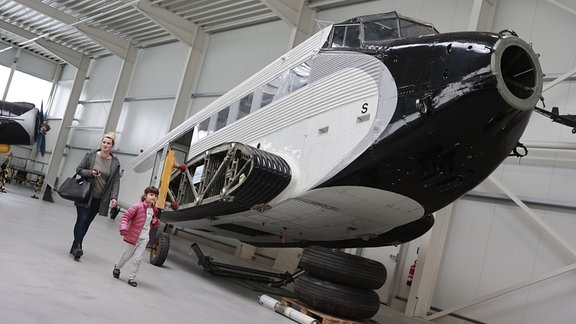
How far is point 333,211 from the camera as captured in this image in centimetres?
569

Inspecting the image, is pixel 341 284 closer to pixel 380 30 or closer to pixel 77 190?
pixel 380 30

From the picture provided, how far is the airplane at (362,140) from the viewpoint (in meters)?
4.20

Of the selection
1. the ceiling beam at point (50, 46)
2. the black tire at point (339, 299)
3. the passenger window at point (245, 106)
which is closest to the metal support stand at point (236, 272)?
the black tire at point (339, 299)

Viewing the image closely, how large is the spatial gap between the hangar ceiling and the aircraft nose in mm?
10722

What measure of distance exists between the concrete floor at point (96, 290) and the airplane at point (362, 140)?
2.90 ft

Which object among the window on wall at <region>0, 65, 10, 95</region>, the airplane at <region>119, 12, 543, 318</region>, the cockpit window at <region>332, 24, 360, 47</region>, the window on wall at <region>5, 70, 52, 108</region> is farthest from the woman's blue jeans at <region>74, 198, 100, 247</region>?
the window on wall at <region>0, 65, 10, 95</region>

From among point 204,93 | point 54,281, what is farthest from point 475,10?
point 204,93

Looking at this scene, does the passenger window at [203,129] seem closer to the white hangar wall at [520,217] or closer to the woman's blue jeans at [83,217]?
the woman's blue jeans at [83,217]

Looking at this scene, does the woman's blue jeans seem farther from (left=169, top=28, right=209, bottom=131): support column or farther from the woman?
(left=169, top=28, right=209, bottom=131): support column

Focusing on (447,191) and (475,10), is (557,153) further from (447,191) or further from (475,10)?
(447,191)

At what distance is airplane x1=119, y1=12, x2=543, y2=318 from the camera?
420 centimetres

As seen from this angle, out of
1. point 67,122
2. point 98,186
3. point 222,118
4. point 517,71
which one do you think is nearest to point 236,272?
point 222,118

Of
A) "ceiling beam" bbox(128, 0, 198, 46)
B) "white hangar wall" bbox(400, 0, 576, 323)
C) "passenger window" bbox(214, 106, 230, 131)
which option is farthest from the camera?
"ceiling beam" bbox(128, 0, 198, 46)

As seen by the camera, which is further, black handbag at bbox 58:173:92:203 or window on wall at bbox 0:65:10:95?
window on wall at bbox 0:65:10:95
